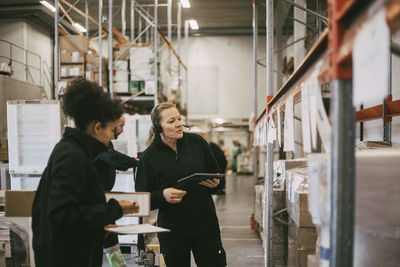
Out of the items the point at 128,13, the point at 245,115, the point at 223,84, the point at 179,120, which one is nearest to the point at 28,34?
the point at 128,13

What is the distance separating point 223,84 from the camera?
16.5m

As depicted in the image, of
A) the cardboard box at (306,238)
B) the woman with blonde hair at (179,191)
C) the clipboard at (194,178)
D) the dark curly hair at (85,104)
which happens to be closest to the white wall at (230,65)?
the cardboard box at (306,238)

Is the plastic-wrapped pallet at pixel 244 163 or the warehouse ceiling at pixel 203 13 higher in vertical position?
the warehouse ceiling at pixel 203 13

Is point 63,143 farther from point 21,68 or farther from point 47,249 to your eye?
point 21,68

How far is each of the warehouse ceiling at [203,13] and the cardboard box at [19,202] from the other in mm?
9348

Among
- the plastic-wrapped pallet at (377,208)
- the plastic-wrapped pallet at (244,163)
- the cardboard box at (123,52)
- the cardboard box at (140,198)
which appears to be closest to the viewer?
the plastic-wrapped pallet at (377,208)

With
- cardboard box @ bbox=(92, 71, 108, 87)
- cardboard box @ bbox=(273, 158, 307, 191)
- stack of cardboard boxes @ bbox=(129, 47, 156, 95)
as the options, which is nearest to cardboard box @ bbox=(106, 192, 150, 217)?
cardboard box @ bbox=(273, 158, 307, 191)

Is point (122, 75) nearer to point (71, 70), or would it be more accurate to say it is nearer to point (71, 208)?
point (71, 70)

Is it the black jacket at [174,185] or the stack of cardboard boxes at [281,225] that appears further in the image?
the stack of cardboard boxes at [281,225]

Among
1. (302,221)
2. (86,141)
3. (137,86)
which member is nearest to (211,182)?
(302,221)

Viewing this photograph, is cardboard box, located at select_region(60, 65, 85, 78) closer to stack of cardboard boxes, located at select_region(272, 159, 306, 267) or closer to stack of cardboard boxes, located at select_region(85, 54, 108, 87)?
stack of cardboard boxes, located at select_region(85, 54, 108, 87)

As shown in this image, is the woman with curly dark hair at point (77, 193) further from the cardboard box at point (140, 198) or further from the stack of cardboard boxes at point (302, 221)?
the stack of cardboard boxes at point (302, 221)

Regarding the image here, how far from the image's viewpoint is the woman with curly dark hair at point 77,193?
1.50 m

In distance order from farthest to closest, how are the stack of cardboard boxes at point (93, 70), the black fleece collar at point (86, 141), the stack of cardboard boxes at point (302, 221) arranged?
the stack of cardboard boxes at point (93, 70) < the stack of cardboard boxes at point (302, 221) < the black fleece collar at point (86, 141)
